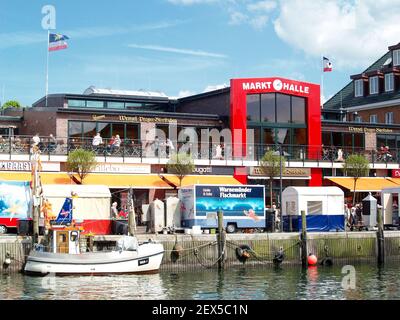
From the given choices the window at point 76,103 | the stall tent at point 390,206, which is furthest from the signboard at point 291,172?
the window at point 76,103

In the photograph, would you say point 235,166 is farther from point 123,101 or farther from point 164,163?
point 123,101

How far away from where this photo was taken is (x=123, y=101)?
5684 centimetres

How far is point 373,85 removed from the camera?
69.8 metres

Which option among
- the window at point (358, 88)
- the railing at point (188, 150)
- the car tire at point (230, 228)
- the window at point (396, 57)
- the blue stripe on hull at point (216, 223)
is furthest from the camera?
the window at point (358, 88)

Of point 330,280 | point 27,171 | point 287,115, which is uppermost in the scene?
point 287,115

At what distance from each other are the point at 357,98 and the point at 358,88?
1024mm

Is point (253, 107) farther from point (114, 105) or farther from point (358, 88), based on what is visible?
point (358, 88)

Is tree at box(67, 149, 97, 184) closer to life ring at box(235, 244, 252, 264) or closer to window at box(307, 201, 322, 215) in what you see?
life ring at box(235, 244, 252, 264)

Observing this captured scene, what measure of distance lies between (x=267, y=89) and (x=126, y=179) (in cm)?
1313

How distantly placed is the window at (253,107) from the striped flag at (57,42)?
13.7 metres

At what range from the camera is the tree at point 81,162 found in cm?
4409

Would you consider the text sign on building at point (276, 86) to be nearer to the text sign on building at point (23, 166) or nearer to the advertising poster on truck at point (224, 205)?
the advertising poster on truck at point (224, 205)

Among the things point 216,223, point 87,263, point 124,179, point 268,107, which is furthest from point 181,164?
point 87,263
